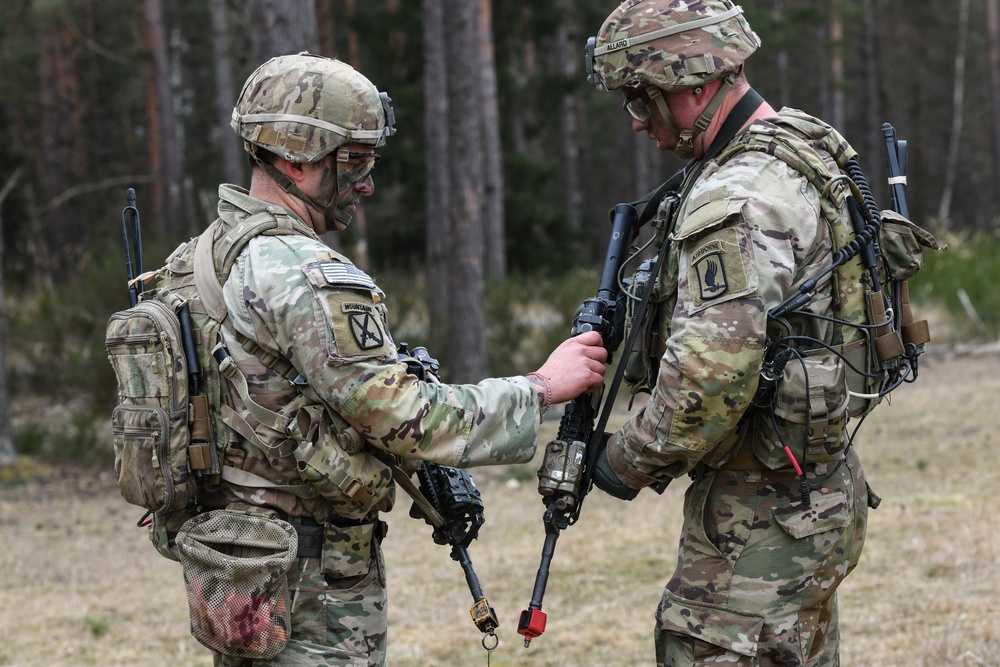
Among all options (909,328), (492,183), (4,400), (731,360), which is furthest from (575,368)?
(492,183)

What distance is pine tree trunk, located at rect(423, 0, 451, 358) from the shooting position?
39.1ft

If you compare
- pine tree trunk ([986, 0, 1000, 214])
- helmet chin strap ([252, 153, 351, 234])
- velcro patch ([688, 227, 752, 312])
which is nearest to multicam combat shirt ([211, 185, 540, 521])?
helmet chin strap ([252, 153, 351, 234])

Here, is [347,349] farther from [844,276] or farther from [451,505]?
[844,276]

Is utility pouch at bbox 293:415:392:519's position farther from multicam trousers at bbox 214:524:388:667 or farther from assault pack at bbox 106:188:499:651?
multicam trousers at bbox 214:524:388:667

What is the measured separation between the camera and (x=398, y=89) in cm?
1767

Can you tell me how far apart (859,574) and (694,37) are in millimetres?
4097

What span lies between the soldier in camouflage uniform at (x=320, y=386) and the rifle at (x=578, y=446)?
0.17 m

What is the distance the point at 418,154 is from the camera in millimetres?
18156

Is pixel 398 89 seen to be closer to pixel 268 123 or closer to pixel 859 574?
pixel 859 574

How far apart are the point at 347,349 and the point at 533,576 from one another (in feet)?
13.7

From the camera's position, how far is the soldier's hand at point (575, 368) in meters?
3.06

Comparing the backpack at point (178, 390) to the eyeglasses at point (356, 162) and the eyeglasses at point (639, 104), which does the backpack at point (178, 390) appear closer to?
the eyeglasses at point (356, 162)

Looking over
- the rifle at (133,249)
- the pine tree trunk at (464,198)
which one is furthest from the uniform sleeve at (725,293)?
the pine tree trunk at (464,198)

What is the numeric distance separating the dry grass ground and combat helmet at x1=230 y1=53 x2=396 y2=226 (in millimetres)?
3075
